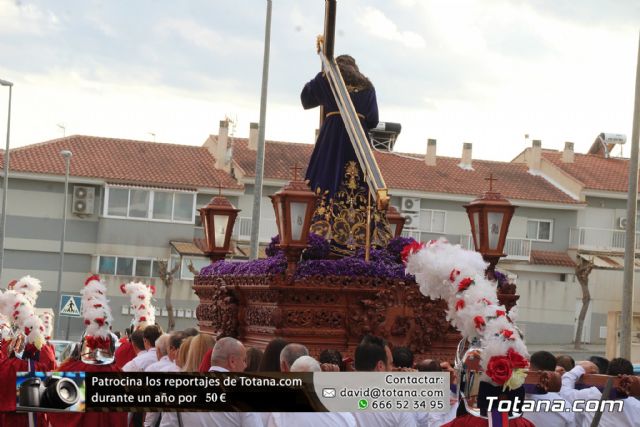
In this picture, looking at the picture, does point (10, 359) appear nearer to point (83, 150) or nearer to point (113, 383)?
point (113, 383)

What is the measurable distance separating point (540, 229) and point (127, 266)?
57.2 feet

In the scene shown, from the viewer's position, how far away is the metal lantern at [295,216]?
39.8 feet

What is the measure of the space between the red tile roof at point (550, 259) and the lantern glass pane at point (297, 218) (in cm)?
4461

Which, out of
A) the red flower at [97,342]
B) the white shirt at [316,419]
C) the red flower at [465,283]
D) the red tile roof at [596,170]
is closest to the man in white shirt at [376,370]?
the white shirt at [316,419]

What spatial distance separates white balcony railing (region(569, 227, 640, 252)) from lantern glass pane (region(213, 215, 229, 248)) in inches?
1644

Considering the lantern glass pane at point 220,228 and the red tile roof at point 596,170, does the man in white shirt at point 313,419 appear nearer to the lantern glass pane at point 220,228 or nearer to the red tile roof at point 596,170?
the lantern glass pane at point 220,228

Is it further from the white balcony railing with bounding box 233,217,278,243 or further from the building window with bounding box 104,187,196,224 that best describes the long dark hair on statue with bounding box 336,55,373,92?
the building window with bounding box 104,187,196,224

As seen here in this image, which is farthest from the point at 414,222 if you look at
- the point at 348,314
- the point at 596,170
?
the point at 348,314

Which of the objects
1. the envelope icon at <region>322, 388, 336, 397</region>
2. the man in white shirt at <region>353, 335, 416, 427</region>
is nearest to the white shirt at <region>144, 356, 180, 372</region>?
the man in white shirt at <region>353, 335, 416, 427</region>

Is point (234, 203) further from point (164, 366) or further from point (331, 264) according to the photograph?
point (164, 366)

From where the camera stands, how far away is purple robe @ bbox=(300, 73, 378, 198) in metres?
13.6

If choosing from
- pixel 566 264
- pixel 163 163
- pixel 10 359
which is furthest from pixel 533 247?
pixel 10 359

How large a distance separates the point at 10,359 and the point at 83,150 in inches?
1658

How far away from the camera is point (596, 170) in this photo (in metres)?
59.9
